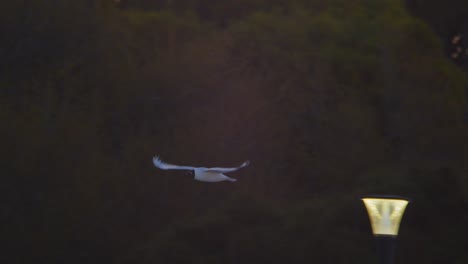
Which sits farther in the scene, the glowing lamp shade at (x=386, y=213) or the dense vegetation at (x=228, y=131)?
the dense vegetation at (x=228, y=131)

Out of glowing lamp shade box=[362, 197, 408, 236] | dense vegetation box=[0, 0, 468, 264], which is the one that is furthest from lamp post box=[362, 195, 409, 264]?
dense vegetation box=[0, 0, 468, 264]

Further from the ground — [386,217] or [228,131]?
[386,217]

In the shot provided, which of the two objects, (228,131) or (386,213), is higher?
(386,213)

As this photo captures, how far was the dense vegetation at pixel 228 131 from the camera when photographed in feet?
58.7

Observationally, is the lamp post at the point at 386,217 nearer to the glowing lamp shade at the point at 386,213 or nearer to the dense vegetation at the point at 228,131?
the glowing lamp shade at the point at 386,213

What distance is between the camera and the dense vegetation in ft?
58.7

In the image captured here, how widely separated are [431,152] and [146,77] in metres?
5.43

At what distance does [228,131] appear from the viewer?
22500 mm

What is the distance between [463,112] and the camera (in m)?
23.3

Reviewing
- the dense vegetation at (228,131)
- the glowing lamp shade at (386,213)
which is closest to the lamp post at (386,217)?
the glowing lamp shade at (386,213)

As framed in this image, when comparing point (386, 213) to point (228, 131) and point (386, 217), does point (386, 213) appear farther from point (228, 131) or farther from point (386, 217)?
point (228, 131)

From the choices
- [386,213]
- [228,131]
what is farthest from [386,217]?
[228,131]

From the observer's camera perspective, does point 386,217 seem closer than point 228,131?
Yes

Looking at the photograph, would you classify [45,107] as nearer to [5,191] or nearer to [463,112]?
[5,191]
